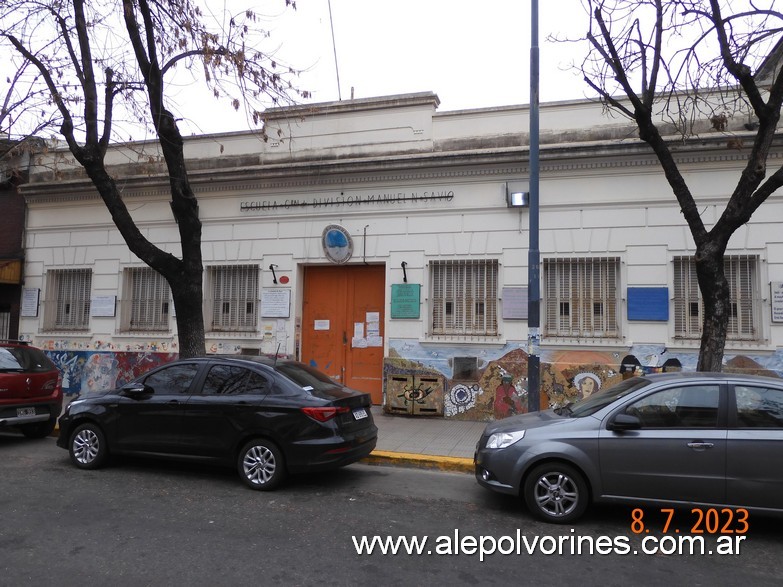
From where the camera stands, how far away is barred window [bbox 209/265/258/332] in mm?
12047

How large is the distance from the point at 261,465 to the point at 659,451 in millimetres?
4035

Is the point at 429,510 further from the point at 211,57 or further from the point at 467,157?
the point at 211,57

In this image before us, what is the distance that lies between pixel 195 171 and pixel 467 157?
604 cm

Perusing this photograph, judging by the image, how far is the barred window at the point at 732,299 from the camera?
9.51 metres

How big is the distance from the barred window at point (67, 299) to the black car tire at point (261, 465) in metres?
9.04

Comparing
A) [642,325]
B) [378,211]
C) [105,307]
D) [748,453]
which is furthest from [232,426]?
[105,307]

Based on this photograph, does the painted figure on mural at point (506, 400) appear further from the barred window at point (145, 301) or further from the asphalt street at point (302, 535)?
the barred window at point (145, 301)

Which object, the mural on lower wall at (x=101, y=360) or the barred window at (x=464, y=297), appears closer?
the barred window at (x=464, y=297)

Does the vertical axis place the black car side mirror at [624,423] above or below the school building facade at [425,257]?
below

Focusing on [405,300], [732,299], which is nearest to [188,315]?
[405,300]

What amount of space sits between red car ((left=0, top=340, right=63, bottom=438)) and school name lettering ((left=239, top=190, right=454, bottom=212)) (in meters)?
5.04

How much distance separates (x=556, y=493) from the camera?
525 cm

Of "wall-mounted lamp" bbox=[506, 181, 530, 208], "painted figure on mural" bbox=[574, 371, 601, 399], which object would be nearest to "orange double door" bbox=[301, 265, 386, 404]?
"wall-mounted lamp" bbox=[506, 181, 530, 208]

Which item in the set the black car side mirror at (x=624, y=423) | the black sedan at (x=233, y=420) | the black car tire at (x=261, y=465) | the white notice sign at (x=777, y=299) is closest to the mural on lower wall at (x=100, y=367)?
the black sedan at (x=233, y=420)
